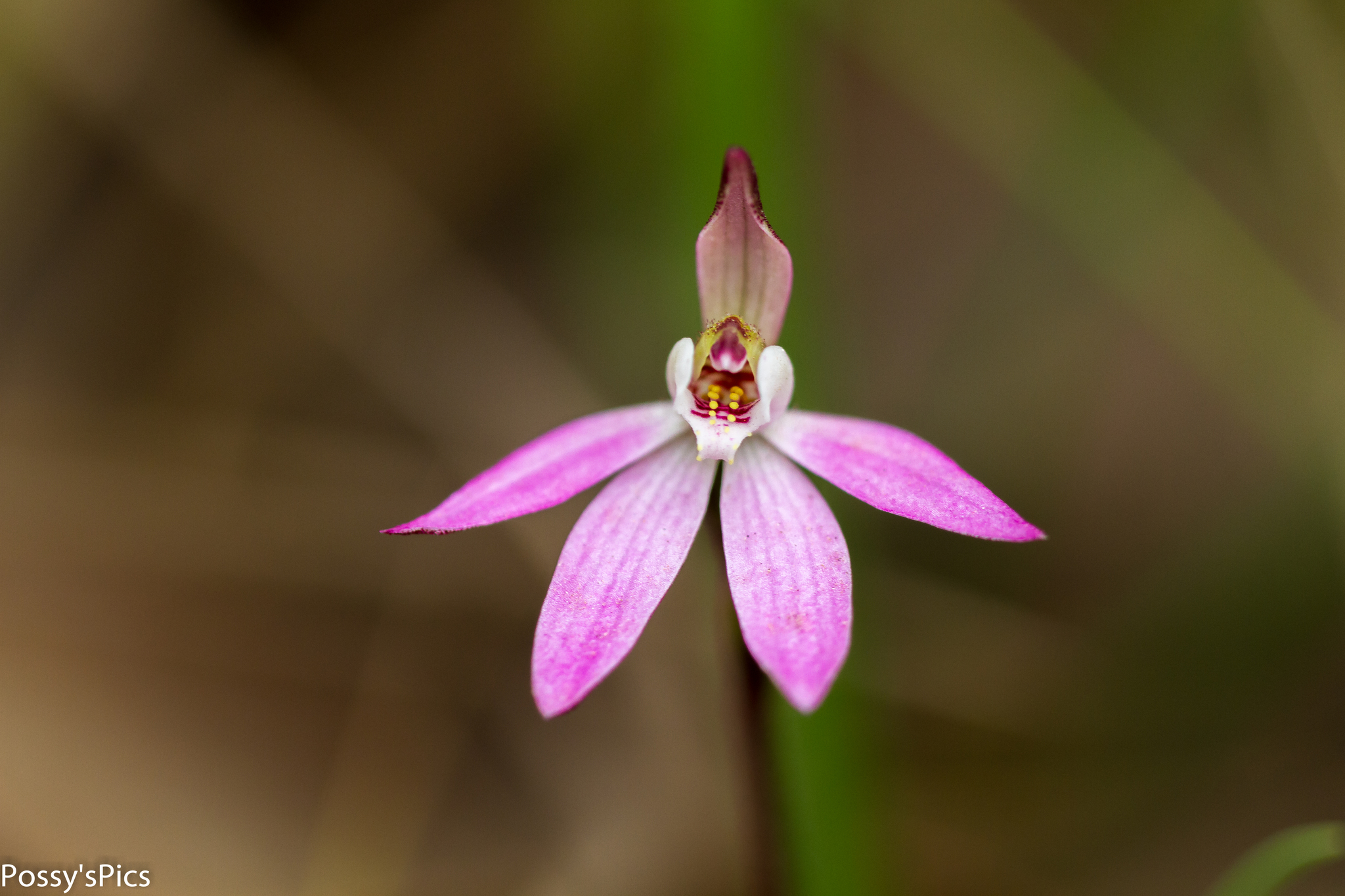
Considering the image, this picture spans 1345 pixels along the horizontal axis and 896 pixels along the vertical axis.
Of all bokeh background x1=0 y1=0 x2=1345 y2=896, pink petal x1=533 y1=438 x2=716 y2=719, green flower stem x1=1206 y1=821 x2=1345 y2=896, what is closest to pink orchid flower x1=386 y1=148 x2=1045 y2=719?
pink petal x1=533 y1=438 x2=716 y2=719

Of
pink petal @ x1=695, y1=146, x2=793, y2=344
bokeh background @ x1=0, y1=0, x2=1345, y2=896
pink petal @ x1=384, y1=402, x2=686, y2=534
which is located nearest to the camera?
pink petal @ x1=384, y1=402, x2=686, y2=534

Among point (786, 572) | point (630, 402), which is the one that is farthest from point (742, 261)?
point (630, 402)

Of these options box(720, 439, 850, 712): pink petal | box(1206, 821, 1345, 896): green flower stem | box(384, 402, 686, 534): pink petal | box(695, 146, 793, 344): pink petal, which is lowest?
box(1206, 821, 1345, 896): green flower stem

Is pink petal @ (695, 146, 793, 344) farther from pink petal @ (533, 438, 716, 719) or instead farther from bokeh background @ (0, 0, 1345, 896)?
bokeh background @ (0, 0, 1345, 896)

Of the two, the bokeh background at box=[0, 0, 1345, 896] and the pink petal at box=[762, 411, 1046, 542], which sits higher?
the bokeh background at box=[0, 0, 1345, 896]

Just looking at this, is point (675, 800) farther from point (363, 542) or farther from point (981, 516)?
point (981, 516)

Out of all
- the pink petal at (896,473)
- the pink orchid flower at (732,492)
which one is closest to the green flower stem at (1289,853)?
the pink petal at (896,473)

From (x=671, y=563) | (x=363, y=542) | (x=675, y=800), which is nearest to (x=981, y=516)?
(x=671, y=563)
